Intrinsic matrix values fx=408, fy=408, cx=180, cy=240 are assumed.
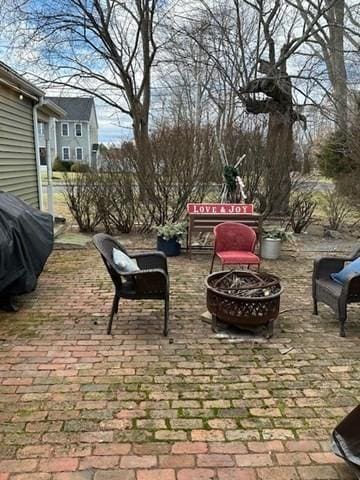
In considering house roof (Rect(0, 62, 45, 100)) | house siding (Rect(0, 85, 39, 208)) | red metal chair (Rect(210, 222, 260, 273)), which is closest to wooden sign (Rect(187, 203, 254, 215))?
red metal chair (Rect(210, 222, 260, 273))

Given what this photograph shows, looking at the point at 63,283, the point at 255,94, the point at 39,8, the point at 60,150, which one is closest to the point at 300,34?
the point at 255,94

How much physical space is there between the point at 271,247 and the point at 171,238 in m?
1.72

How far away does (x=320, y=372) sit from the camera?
10.2 feet

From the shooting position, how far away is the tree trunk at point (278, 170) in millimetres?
8633

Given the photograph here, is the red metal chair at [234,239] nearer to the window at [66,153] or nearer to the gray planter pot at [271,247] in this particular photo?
the gray planter pot at [271,247]

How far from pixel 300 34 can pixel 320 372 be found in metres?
10.1

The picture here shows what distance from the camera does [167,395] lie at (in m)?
2.76

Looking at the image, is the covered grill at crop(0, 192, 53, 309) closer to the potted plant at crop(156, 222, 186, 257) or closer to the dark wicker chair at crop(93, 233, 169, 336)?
the dark wicker chair at crop(93, 233, 169, 336)

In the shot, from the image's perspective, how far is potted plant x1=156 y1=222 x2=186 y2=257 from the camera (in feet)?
23.0

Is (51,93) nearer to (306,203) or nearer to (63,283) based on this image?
(306,203)

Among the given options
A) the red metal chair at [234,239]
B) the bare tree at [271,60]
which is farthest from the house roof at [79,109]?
the red metal chair at [234,239]

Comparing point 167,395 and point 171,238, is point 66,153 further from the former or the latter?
point 167,395

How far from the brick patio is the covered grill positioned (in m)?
0.29

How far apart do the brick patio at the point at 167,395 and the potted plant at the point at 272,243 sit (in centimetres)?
251
